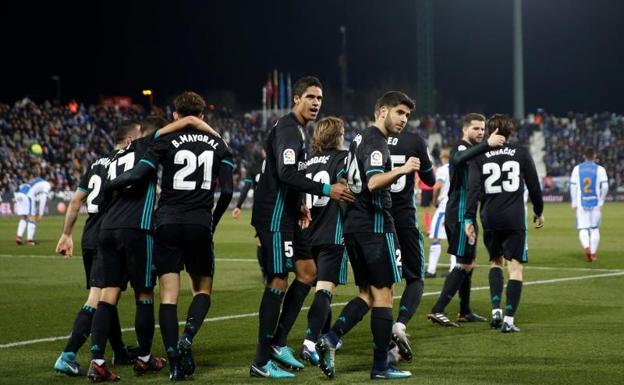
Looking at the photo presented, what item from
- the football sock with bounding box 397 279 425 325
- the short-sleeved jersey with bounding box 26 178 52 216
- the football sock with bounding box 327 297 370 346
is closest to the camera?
the football sock with bounding box 327 297 370 346

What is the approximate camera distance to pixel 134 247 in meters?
7.96

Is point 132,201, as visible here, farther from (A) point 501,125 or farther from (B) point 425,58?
(B) point 425,58

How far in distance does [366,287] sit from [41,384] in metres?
2.78

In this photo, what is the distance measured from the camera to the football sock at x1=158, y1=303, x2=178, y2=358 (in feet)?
25.6

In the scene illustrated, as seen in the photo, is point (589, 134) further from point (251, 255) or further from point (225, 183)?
point (225, 183)

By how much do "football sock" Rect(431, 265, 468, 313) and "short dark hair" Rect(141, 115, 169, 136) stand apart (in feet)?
13.5

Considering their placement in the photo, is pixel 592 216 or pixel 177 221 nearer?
pixel 177 221

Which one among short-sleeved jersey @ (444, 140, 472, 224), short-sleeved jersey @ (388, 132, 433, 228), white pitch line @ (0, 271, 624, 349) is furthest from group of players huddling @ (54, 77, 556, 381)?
short-sleeved jersey @ (444, 140, 472, 224)

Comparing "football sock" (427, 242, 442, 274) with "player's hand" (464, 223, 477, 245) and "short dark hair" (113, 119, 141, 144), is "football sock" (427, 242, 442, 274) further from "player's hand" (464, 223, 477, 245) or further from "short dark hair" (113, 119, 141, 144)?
"short dark hair" (113, 119, 141, 144)

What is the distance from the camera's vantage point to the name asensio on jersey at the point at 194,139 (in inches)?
315

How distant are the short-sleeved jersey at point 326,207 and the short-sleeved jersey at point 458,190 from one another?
244cm

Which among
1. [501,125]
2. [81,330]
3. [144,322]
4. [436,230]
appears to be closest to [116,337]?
[81,330]

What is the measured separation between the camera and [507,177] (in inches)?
431

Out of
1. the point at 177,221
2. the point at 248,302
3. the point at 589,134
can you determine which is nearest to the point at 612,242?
the point at 248,302
